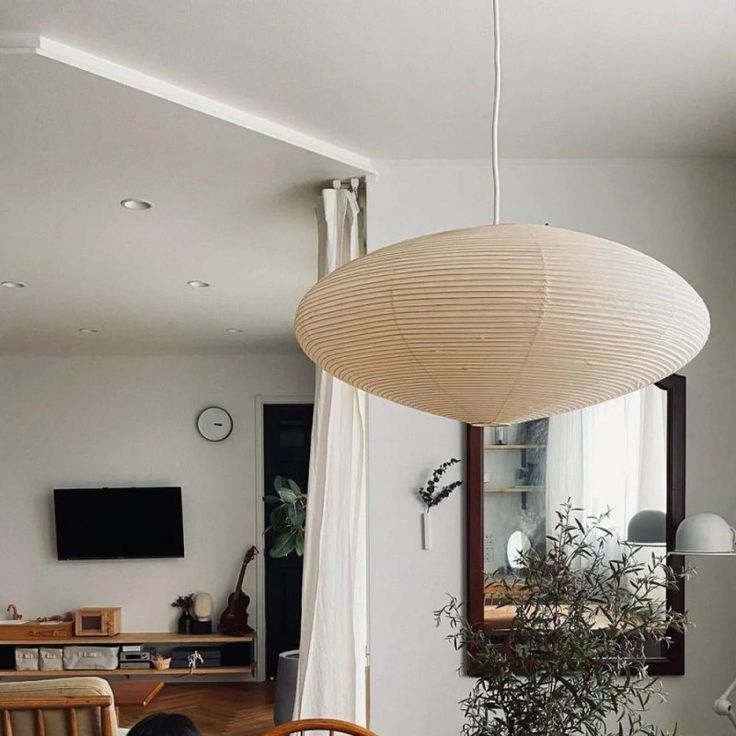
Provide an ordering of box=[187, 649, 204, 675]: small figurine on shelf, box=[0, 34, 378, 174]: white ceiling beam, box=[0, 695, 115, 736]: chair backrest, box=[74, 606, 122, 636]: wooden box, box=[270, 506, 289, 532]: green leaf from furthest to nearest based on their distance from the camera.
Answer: box=[74, 606, 122, 636]: wooden box < box=[187, 649, 204, 675]: small figurine on shelf < box=[270, 506, 289, 532]: green leaf < box=[0, 695, 115, 736]: chair backrest < box=[0, 34, 378, 174]: white ceiling beam

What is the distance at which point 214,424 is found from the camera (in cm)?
843

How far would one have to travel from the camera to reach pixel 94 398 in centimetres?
852

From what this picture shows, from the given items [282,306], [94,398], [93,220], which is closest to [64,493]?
[94,398]

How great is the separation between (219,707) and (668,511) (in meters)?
4.89

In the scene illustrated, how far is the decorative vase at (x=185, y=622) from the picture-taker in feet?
26.7

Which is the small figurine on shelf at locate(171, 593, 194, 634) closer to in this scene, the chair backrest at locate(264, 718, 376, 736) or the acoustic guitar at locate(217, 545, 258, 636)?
the acoustic guitar at locate(217, 545, 258, 636)

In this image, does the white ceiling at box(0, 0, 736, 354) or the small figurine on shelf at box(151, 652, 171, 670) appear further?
the small figurine on shelf at box(151, 652, 171, 670)

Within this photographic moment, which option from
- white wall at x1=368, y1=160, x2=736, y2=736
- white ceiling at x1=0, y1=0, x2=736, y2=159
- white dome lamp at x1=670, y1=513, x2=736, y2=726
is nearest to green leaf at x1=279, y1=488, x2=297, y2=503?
white wall at x1=368, y1=160, x2=736, y2=736

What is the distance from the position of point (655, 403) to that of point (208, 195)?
1.80 metres

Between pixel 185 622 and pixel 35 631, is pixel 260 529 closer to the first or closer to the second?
pixel 185 622

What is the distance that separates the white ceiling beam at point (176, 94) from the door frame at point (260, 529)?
5.15m

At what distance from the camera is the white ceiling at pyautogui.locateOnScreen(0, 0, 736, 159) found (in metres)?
2.39

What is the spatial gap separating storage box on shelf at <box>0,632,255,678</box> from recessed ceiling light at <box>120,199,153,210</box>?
4.92 meters

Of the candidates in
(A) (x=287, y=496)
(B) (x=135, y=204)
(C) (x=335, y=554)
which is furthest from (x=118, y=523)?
(C) (x=335, y=554)
